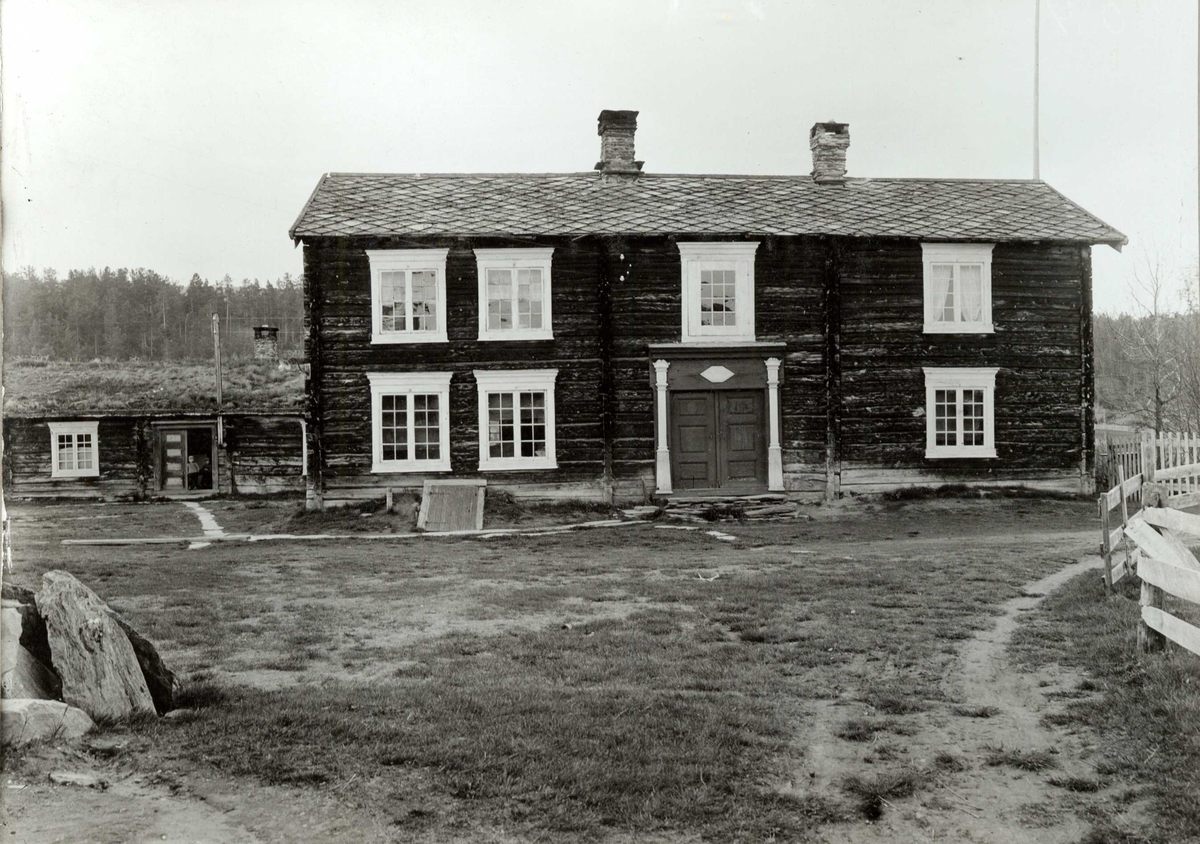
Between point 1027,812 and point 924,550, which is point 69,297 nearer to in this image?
point 924,550

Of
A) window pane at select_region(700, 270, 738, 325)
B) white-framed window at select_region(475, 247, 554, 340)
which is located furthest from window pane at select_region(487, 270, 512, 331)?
window pane at select_region(700, 270, 738, 325)

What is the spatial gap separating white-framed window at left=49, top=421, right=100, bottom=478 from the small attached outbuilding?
0.03 m

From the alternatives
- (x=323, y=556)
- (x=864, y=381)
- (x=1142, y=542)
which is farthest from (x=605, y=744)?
(x=864, y=381)

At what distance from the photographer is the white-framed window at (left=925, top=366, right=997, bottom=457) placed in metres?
21.3

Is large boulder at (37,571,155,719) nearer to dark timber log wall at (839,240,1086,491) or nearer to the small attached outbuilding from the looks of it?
dark timber log wall at (839,240,1086,491)

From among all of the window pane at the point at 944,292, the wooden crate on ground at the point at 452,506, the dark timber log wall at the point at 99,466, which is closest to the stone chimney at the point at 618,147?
the window pane at the point at 944,292

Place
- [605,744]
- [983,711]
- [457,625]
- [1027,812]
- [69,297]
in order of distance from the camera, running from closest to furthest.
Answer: [1027,812] < [605,744] < [983,711] < [457,625] < [69,297]

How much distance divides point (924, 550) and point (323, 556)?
30.2ft

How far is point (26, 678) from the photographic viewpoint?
243 inches

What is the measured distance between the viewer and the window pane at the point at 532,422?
20688 millimetres

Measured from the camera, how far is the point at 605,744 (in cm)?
597

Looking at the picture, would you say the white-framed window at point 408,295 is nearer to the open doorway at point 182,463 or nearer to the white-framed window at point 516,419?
the white-framed window at point 516,419

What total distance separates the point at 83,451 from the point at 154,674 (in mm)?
25551

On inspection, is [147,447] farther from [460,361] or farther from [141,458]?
[460,361]
